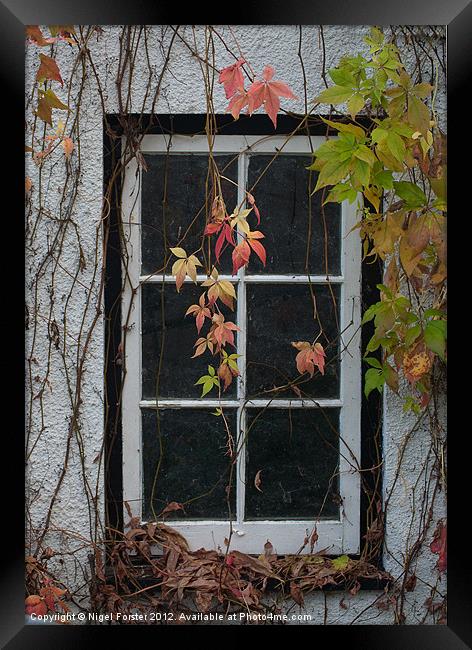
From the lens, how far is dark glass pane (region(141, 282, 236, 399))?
228 cm

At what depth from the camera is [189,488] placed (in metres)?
2.30

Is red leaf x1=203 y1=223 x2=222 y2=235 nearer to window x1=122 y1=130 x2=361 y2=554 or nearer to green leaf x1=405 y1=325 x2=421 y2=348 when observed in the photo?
window x1=122 y1=130 x2=361 y2=554

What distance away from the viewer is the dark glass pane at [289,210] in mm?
2271

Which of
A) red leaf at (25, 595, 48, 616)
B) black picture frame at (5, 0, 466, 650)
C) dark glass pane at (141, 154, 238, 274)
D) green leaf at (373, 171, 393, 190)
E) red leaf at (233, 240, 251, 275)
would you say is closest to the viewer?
black picture frame at (5, 0, 466, 650)

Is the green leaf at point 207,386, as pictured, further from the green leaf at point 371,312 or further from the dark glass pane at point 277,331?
the green leaf at point 371,312

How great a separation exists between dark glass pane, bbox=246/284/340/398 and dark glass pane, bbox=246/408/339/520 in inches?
4.1

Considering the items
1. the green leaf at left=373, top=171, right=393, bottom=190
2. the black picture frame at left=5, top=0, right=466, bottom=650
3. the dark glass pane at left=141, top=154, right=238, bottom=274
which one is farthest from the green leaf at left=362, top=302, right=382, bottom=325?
the dark glass pane at left=141, top=154, right=238, bottom=274

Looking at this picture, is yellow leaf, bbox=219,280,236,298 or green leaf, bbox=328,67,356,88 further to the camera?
yellow leaf, bbox=219,280,236,298

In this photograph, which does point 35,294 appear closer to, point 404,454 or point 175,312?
point 175,312

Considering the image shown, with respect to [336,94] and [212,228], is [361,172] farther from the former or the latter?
[212,228]
